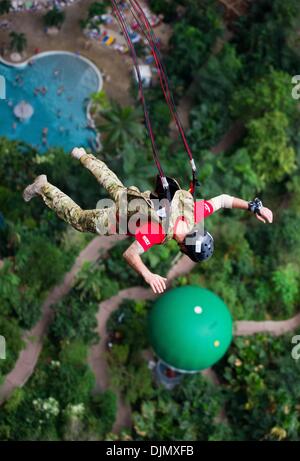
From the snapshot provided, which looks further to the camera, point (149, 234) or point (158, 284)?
point (149, 234)

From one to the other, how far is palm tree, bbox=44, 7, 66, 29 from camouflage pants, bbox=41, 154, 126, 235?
1654 cm

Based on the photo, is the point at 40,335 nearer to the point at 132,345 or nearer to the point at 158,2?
the point at 132,345

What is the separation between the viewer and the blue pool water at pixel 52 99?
85.9 feet

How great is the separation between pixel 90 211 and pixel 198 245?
2190 millimetres

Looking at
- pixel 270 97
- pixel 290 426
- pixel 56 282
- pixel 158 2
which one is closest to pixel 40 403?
pixel 56 282

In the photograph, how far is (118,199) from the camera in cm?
1178

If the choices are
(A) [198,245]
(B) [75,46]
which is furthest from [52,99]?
(A) [198,245]

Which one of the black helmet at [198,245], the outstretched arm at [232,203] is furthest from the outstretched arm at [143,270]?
the outstretched arm at [232,203]

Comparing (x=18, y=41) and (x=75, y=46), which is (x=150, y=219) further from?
(x=75, y=46)

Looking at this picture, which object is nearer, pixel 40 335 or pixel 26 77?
pixel 40 335

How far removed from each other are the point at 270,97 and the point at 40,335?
11024mm

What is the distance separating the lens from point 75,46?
Answer: 28.3 metres

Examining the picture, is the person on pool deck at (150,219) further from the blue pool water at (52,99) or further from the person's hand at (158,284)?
the blue pool water at (52,99)

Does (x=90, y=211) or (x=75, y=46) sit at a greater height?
(x=90, y=211)
